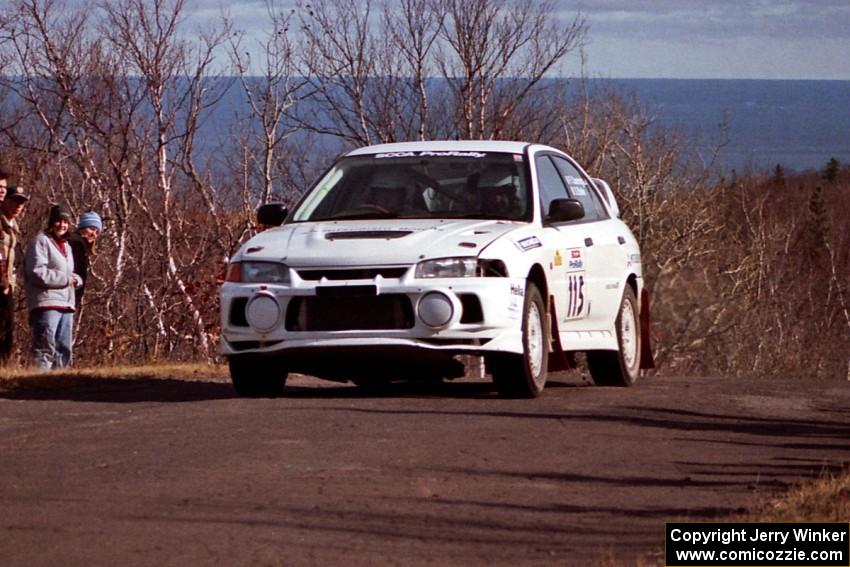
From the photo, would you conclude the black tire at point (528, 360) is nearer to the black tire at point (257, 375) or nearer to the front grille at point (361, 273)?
the front grille at point (361, 273)

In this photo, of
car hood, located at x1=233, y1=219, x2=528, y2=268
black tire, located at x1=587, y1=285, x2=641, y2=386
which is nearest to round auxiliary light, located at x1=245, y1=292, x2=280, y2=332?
car hood, located at x1=233, y1=219, x2=528, y2=268

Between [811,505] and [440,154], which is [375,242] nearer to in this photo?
[440,154]

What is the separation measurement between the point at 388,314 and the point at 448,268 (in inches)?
17.3

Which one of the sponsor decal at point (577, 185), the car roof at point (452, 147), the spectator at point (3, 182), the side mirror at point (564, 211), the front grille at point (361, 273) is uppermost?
the car roof at point (452, 147)

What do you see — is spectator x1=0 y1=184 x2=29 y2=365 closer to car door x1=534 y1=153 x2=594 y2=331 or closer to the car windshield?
the car windshield

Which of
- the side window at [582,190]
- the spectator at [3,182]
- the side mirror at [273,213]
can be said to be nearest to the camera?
the side mirror at [273,213]

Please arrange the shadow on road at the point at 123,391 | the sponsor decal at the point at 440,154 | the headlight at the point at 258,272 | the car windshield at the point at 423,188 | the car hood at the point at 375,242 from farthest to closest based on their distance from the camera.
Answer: the sponsor decal at the point at 440,154, the car windshield at the point at 423,188, the shadow on road at the point at 123,391, the headlight at the point at 258,272, the car hood at the point at 375,242

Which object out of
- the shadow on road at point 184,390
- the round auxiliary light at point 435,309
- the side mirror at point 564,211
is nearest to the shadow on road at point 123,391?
the shadow on road at point 184,390

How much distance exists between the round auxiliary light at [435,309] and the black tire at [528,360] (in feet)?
1.36

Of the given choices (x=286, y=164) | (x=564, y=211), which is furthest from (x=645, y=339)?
(x=286, y=164)

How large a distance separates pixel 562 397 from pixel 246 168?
19.7m

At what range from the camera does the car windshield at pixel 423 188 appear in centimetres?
1156

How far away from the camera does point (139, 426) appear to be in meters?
9.28

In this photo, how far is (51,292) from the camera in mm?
14391
